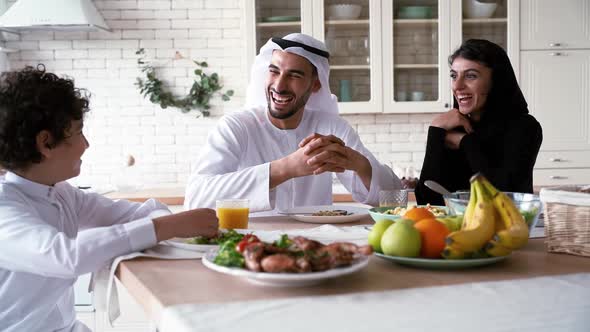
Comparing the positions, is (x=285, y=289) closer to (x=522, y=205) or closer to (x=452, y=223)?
(x=452, y=223)

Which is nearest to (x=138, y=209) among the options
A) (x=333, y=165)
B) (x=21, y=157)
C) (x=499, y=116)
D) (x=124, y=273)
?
(x=21, y=157)

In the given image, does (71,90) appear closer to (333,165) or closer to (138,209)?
(138,209)

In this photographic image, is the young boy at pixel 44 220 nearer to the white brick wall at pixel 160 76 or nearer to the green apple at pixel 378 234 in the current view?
the green apple at pixel 378 234

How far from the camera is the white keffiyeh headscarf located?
8.24 feet

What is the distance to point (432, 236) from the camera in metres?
1.19

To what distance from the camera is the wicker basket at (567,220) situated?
50.9 inches

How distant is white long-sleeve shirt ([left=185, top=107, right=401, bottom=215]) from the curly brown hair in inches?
28.9

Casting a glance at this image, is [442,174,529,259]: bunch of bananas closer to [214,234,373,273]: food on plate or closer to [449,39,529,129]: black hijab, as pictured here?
[214,234,373,273]: food on plate

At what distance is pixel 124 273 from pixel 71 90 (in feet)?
1.87

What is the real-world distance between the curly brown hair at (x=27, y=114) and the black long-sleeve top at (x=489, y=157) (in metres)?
1.40

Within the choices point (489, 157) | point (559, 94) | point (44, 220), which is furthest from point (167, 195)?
point (559, 94)

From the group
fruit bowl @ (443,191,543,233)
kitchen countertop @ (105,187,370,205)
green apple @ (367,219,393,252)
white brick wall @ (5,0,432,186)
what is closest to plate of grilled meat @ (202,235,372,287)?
green apple @ (367,219,393,252)

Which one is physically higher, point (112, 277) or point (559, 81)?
point (559, 81)

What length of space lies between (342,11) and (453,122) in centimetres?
176
